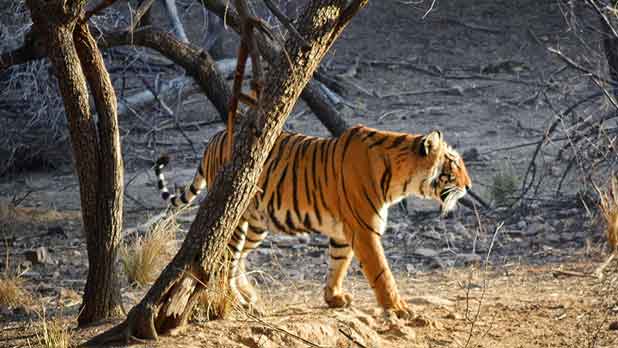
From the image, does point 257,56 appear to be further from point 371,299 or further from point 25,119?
point 25,119

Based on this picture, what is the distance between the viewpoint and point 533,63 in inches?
554

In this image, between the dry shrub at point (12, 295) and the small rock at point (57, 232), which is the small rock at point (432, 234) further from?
the dry shrub at point (12, 295)

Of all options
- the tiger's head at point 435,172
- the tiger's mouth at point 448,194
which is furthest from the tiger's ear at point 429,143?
the tiger's mouth at point 448,194

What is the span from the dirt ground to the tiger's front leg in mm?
107

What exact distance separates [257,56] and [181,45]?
14.5 feet

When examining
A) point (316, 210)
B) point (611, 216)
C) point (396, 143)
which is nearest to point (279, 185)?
point (316, 210)

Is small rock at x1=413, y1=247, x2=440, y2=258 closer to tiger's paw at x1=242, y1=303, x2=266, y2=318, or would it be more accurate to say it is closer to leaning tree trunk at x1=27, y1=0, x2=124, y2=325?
tiger's paw at x1=242, y1=303, x2=266, y2=318

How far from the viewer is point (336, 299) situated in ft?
19.4

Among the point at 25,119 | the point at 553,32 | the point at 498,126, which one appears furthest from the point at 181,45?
the point at 553,32

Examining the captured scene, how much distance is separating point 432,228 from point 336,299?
262 cm

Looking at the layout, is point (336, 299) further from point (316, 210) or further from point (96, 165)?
point (96, 165)

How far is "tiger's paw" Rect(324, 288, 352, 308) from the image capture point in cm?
590

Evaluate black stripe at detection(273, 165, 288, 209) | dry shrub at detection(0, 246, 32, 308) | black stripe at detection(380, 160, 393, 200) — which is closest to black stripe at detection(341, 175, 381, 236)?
black stripe at detection(380, 160, 393, 200)

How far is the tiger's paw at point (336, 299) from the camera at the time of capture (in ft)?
19.4
